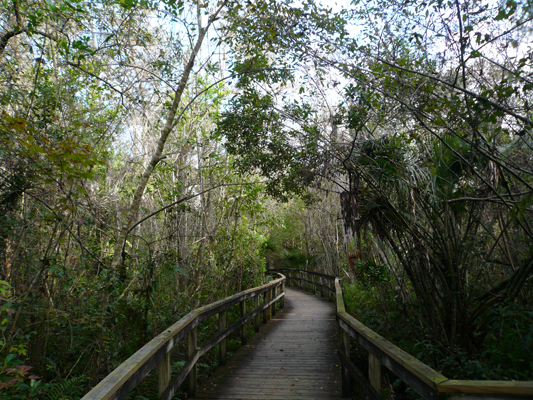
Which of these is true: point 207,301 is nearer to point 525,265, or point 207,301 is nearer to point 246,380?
point 246,380

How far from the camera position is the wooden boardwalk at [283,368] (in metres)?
4.18

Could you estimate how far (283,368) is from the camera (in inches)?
207

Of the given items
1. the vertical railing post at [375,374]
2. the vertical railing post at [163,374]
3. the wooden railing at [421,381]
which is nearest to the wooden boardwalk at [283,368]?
the wooden railing at [421,381]

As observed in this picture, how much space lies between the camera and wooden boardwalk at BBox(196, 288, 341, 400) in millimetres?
4176

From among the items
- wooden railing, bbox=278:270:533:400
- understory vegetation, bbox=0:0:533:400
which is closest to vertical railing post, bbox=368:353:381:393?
wooden railing, bbox=278:270:533:400

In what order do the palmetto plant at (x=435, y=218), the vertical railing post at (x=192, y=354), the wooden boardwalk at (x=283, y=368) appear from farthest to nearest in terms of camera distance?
1. the palmetto plant at (x=435, y=218)
2. the wooden boardwalk at (x=283, y=368)
3. the vertical railing post at (x=192, y=354)

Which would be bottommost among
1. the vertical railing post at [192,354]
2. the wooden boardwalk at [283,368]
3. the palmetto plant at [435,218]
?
the wooden boardwalk at [283,368]

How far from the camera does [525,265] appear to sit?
12.4ft

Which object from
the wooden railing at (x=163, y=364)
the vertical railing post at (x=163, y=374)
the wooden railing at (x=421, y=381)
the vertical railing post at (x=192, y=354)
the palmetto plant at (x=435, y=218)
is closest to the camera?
the wooden railing at (x=421, y=381)

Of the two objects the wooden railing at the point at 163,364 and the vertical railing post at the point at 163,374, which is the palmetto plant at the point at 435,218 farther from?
the vertical railing post at the point at 163,374

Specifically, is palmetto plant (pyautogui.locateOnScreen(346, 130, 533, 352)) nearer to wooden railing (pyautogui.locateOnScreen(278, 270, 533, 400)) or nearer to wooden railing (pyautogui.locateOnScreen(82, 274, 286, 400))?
wooden railing (pyautogui.locateOnScreen(278, 270, 533, 400))

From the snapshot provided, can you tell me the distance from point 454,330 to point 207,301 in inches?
253

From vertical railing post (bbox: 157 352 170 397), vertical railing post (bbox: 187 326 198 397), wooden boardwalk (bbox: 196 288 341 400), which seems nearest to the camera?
vertical railing post (bbox: 157 352 170 397)

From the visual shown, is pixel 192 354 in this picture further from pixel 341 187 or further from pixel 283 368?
pixel 341 187
